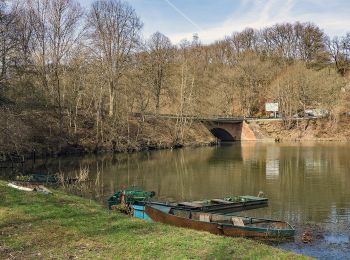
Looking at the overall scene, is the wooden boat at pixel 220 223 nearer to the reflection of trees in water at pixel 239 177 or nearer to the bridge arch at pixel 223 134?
the reflection of trees in water at pixel 239 177

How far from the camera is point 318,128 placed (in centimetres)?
7669

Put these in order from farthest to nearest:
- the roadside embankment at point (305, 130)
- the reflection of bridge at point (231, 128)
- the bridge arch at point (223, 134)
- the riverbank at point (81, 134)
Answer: the bridge arch at point (223, 134), the reflection of bridge at point (231, 128), the roadside embankment at point (305, 130), the riverbank at point (81, 134)

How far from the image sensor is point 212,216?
16953 mm

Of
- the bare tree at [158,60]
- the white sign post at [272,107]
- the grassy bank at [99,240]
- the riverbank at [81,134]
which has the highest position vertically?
the bare tree at [158,60]

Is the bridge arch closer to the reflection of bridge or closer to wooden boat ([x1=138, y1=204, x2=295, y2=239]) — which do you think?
the reflection of bridge

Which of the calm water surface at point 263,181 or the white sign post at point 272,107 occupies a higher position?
the white sign post at point 272,107

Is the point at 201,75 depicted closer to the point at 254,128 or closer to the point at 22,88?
the point at 254,128

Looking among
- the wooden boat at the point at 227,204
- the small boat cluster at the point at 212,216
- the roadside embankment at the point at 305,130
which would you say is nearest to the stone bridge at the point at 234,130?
the roadside embankment at the point at 305,130

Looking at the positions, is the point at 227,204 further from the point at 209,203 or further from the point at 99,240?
the point at 99,240

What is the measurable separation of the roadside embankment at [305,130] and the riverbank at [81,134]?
18912 millimetres

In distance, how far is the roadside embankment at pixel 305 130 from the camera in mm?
75125

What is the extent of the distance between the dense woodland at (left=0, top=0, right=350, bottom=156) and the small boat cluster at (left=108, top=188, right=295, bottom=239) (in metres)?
17.3

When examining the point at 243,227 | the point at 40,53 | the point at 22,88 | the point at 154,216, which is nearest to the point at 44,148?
the point at 22,88

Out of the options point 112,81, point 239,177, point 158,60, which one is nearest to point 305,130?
point 158,60
